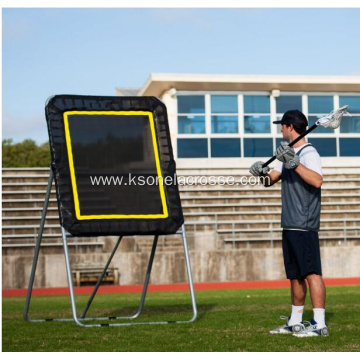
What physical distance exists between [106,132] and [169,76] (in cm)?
2283

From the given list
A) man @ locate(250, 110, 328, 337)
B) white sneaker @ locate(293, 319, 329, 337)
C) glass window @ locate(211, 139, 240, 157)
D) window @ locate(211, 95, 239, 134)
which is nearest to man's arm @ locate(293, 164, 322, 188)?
man @ locate(250, 110, 328, 337)

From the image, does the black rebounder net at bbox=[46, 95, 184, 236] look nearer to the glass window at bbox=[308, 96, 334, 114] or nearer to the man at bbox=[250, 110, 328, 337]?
the man at bbox=[250, 110, 328, 337]

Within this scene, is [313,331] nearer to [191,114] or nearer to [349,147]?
[191,114]

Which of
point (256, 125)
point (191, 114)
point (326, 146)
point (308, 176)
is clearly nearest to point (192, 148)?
point (191, 114)

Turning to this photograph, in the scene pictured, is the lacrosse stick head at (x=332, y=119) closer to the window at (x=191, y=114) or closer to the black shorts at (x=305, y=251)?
the black shorts at (x=305, y=251)

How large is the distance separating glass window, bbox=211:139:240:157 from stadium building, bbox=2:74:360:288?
0.04 meters

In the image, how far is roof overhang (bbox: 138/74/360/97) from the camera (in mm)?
32000

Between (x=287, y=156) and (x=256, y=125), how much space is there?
2605 centimetres

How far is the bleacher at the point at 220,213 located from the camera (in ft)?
83.6

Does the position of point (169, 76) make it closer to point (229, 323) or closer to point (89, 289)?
point (89, 289)

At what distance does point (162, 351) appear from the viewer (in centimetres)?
629

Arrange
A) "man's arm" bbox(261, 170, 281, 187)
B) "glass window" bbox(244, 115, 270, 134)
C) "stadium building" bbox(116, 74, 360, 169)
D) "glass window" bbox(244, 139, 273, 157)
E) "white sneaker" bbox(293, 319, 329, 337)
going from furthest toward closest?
"glass window" bbox(244, 115, 270, 134) < "glass window" bbox(244, 139, 273, 157) < "stadium building" bbox(116, 74, 360, 169) < "man's arm" bbox(261, 170, 281, 187) < "white sneaker" bbox(293, 319, 329, 337)

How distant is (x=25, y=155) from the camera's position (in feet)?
242

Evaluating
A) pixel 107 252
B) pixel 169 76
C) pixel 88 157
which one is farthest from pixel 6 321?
pixel 169 76
